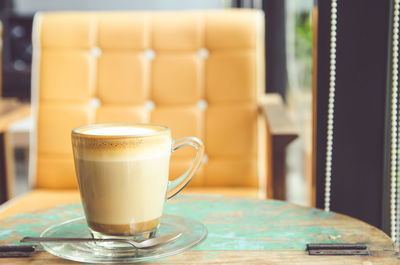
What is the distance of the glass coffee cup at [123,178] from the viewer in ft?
1.85

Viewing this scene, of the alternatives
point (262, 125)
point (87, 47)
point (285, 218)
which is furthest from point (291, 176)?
point (285, 218)

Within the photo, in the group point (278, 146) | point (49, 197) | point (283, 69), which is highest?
point (283, 69)

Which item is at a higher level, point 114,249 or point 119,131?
point 119,131

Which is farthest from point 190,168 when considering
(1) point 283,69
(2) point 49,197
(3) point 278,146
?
(1) point 283,69

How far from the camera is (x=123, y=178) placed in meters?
0.57

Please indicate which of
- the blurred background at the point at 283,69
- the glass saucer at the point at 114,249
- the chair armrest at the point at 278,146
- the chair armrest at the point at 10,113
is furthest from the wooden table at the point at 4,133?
the blurred background at the point at 283,69

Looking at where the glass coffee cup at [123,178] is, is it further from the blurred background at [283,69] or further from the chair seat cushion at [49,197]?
the blurred background at [283,69]

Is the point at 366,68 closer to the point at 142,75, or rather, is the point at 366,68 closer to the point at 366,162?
the point at 366,162

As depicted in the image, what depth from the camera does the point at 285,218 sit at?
0.71 m

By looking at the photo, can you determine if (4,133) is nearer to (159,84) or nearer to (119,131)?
(159,84)

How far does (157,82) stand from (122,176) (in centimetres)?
103

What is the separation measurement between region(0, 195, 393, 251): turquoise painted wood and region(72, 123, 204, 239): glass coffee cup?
78 mm

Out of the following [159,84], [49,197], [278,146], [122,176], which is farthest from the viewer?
[159,84]

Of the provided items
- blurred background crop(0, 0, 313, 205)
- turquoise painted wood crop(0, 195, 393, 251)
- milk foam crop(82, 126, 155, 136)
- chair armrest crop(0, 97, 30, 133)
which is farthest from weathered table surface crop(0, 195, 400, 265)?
blurred background crop(0, 0, 313, 205)
